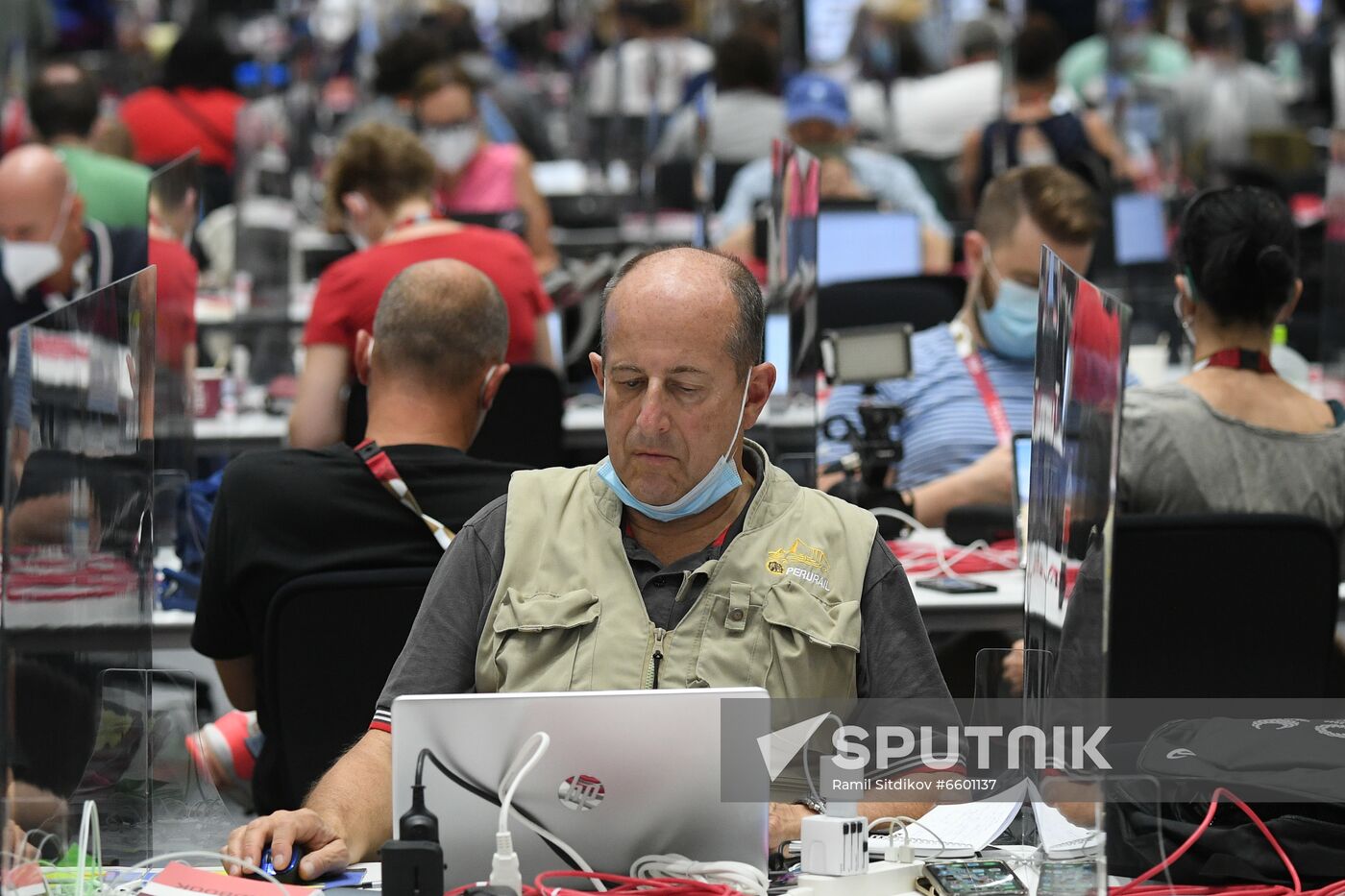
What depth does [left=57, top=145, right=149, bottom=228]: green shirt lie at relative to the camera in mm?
6227

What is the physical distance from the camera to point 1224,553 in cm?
278

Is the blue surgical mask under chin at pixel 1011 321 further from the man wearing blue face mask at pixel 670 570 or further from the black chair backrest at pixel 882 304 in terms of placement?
the man wearing blue face mask at pixel 670 570

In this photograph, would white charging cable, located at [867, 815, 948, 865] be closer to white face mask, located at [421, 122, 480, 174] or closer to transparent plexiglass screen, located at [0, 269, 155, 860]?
transparent plexiglass screen, located at [0, 269, 155, 860]

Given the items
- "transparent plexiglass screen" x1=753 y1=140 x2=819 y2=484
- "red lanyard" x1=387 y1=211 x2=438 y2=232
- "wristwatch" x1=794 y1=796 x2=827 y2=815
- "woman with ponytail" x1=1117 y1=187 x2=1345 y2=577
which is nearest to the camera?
"wristwatch" x1=794 y1=796 x2=827 y2=815

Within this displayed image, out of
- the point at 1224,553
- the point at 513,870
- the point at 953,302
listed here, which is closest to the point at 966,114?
the point at 953,302

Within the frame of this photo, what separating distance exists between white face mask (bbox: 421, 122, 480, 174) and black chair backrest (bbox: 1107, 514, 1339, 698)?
4620mm

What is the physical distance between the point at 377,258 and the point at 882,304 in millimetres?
1297

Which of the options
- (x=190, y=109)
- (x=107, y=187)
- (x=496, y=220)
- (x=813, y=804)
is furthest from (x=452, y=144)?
(x=813, y=804)

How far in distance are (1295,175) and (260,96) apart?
4356mm

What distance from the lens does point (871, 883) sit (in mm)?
1861

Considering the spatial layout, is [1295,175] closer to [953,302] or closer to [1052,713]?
[953,302]

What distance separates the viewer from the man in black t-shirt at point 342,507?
2773mm

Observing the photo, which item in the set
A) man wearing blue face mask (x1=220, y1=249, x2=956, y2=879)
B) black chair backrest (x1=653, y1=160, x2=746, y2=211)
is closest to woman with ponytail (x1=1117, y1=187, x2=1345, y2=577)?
man wearing blue face mask (x1=220, y1=249, x2=956, y2=879)

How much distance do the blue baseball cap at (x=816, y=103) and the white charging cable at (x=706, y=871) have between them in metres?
5.24
